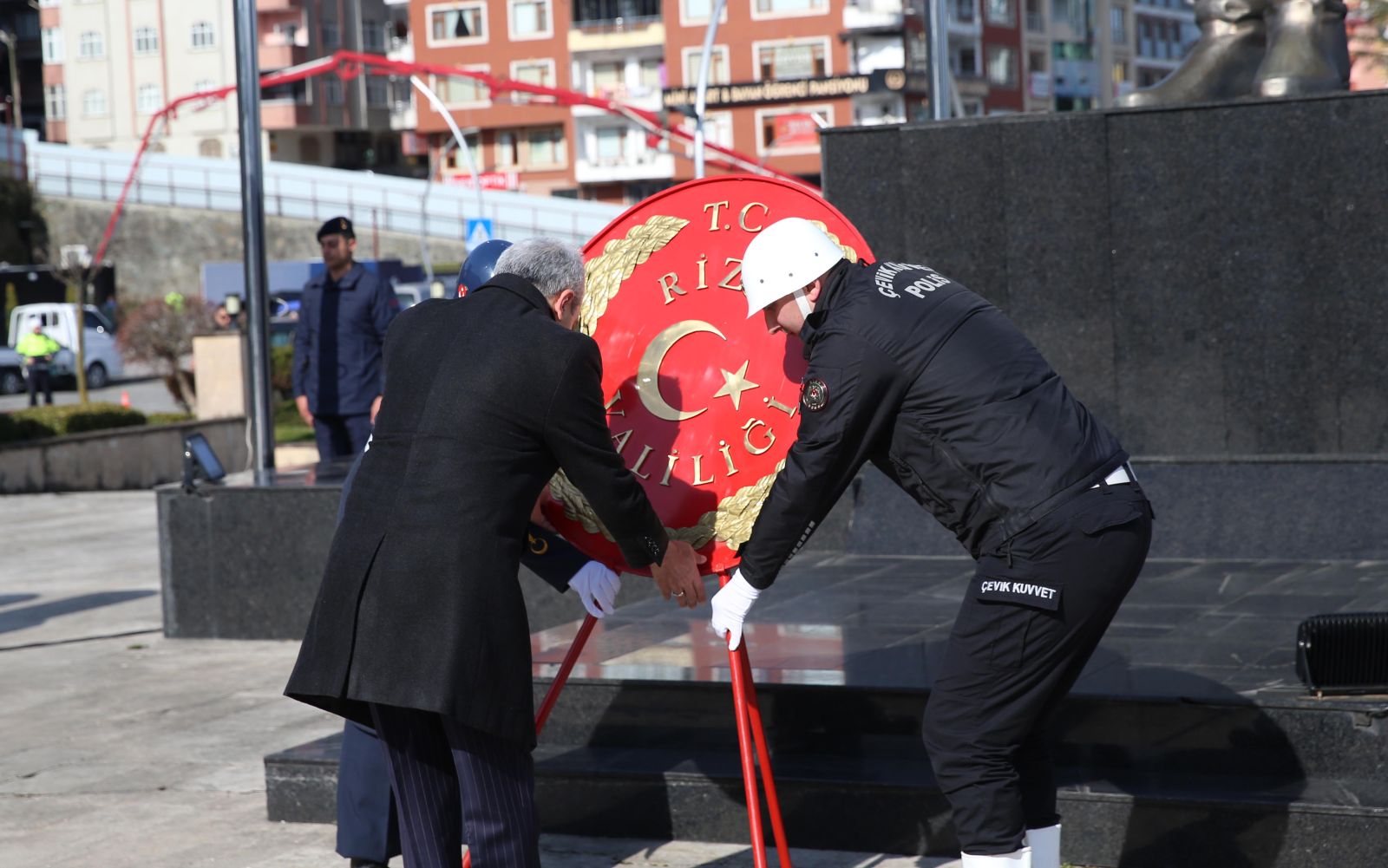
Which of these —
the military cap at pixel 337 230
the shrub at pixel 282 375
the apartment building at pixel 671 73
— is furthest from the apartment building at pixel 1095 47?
the military cap at pixel 337 230

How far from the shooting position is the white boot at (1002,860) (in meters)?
3.92

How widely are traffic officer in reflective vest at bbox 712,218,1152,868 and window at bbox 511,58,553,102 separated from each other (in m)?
75.8

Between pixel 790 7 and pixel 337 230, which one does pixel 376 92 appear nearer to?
pixel 790 7

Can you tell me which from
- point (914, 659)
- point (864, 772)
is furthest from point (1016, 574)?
point (914, 659)

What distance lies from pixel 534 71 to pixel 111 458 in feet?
200

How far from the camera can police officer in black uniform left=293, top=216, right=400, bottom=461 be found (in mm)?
9836

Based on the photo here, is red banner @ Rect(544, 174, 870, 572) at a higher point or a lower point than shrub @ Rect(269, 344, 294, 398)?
higher

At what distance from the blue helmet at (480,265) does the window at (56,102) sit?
82.1m

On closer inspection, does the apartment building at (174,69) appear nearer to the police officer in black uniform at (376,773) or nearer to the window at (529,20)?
the window at (529,20)

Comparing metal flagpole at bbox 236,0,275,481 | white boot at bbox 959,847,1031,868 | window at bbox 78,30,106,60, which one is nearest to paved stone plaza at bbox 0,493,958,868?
white boot at bbox 959,847,1031,868

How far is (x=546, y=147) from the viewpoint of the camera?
259 ft

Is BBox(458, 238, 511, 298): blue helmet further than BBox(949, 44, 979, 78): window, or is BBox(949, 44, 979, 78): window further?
BBox(949, 44, 979, 78): window

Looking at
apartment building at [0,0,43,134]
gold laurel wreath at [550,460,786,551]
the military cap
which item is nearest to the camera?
gold laurel wreath at [550,460,786,551]

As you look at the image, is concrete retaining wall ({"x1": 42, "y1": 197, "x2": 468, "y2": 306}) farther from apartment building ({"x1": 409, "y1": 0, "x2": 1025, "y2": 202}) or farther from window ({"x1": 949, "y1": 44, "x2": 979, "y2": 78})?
window ({"x1": 949, "y1": 44, "x2": 979, "y2": 78})
